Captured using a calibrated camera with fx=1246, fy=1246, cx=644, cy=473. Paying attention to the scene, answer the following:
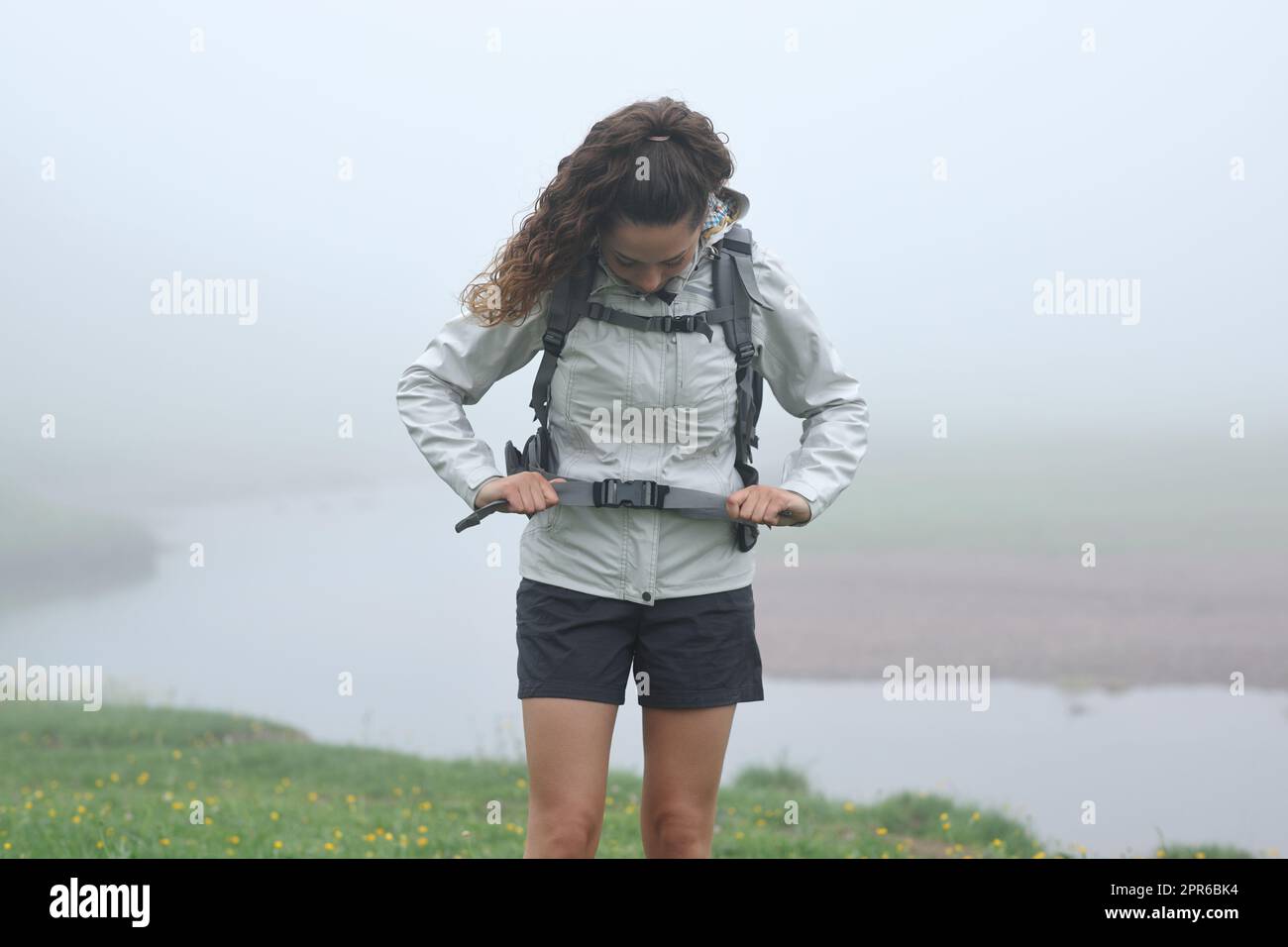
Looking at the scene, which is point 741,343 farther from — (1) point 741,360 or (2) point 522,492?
(2) point 522,492

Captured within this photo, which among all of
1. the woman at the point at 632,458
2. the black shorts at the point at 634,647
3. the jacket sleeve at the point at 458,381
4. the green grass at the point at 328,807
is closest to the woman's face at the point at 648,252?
the woman at the point at 632,458

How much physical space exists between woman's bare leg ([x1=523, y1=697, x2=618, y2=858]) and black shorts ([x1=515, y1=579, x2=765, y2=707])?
0.05m

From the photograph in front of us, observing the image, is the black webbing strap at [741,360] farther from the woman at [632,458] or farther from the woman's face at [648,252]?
the woman's face at [648,252]

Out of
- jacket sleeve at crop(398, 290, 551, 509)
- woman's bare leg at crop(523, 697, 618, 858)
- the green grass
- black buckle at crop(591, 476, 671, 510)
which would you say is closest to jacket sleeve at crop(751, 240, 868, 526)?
black buckle at crop(591, 476, 671, 510)

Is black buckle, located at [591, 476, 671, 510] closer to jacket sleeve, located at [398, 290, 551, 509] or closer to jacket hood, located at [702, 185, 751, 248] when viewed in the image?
jacket sleeve, located at [398, 290, 551, 509]

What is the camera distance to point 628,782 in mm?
7887

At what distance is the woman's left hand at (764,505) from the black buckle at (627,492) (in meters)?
0.19

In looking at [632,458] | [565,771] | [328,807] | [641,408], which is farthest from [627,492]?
[328,807]

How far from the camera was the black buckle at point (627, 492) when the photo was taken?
3143 millimetres

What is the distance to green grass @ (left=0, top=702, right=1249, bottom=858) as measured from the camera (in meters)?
5.62

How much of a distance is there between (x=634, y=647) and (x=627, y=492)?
1.43 ft

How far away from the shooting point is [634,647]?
329 centimetres
